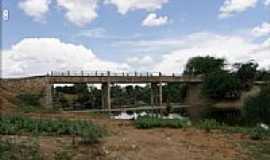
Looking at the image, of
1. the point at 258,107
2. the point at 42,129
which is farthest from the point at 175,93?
the point at 42,129

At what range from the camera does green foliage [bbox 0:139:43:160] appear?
888cm

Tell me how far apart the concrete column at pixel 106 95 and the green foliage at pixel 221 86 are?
22743mm

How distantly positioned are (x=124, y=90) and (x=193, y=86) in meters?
14.4

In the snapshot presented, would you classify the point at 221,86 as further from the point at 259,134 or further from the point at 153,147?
the point at 153,147

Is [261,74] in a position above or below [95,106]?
above

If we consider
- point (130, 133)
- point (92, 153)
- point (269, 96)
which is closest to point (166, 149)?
point (92, 153)

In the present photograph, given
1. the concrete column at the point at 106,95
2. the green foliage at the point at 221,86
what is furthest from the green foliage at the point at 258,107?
the green foliage at the point at 221,86

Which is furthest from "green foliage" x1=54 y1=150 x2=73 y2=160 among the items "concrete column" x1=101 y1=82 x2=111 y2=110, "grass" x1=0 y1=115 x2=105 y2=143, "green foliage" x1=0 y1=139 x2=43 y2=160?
"concrete column" x1=101 y1=82 x2=111 y2=110

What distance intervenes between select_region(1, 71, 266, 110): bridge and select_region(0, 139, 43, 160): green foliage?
34.3 metres

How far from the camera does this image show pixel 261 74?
79.7 meters

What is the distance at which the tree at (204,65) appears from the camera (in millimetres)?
92300

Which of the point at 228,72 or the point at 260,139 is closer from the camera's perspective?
the point at 260,139

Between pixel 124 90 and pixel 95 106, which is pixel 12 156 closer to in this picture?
pixel 95 106

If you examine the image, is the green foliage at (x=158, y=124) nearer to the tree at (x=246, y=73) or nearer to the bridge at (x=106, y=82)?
the bridge at (x=106, y=82)
